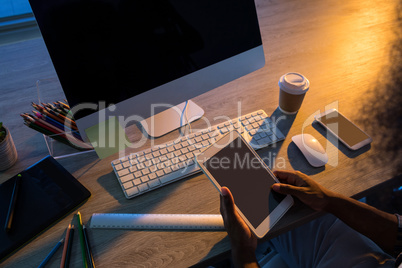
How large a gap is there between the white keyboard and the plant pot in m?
0.27

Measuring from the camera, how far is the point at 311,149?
2.92 feet

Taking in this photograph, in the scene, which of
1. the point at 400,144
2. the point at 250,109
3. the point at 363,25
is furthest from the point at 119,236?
the point at 363,25

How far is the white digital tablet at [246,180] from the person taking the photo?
2.35 ft

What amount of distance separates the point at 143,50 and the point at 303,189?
520mm

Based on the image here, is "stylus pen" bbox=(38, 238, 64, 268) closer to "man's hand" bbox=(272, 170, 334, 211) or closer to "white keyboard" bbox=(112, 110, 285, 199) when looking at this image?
"white keyboard" bbox=(112, 110, 285, 199)

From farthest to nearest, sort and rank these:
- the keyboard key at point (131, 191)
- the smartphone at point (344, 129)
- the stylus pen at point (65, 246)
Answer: the smartphone at point (344, 129) → the keyboard key at point (131, 191) → the stylus pen at point (65, 246)

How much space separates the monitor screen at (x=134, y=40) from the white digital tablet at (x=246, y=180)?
9.2 inches

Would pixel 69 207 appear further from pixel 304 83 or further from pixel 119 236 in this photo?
pixel 304 83

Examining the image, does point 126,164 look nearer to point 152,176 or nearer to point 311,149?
point 152,176

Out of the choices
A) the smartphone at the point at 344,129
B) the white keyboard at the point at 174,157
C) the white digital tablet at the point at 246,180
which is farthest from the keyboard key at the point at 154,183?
the smartphone at the point at 344,129

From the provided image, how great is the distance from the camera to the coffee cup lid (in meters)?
0.94

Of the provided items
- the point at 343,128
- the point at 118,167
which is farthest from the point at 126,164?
the point at 343,128

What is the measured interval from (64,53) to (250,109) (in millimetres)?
578

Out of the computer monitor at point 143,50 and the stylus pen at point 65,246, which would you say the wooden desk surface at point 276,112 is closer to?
the stylus pen at point 65,246
